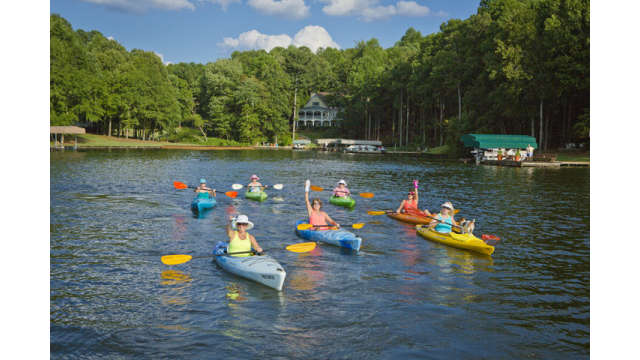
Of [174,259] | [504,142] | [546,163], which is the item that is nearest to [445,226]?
[174,259]

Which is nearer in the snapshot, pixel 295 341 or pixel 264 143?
pixel 295 341

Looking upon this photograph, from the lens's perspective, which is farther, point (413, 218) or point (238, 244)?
point (413, 218)

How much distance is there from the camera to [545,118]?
6838cm

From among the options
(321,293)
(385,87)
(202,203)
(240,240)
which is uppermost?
(385,87)

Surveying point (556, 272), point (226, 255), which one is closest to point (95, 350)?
point (226, 255)

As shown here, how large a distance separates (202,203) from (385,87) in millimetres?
89843

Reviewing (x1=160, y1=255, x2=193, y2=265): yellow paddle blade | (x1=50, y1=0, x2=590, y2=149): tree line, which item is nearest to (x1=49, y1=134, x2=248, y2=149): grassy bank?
(x1=50, y1=0, x2=590, y2=149): tree line

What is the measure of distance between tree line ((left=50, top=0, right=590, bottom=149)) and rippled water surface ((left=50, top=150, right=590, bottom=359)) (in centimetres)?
4065

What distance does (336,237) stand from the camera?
55.3 ft

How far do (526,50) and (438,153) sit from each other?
26.9 m

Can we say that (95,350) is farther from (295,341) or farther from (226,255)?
(226,255)

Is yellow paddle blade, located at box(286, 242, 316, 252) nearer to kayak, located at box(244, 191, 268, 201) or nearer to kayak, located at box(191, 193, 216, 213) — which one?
kayak, located at box(191, 193, 216, 213)

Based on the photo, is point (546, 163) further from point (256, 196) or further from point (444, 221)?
point (444, 221)

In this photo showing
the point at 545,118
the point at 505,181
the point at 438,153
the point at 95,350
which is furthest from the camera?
the point at 438,153
